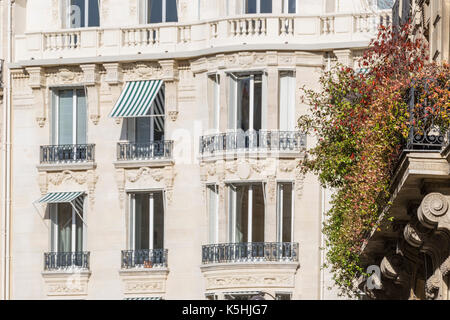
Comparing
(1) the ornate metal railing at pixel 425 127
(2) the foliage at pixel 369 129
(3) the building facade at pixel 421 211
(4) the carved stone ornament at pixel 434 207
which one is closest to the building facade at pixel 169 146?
(3) the building facade at pixel 421 211

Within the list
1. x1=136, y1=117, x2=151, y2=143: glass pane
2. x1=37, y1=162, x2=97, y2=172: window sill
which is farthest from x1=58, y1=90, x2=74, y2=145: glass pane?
x1=136, y1=117, x2=151, y2=143: glass pane

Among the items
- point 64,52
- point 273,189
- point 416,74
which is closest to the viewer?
point 416,74

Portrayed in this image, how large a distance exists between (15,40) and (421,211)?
97.8ft

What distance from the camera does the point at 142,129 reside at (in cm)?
5866

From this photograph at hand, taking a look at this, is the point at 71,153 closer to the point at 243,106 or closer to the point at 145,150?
the point at 145,150

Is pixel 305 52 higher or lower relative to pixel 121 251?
higher

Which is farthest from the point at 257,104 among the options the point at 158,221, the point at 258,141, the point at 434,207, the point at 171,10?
the point at 434,207

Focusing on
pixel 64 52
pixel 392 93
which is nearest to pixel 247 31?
pixel 64 52

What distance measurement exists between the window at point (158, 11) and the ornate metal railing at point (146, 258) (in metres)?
7.67

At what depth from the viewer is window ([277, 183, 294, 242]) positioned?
55.9 metres

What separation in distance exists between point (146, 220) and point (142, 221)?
5.4 inches

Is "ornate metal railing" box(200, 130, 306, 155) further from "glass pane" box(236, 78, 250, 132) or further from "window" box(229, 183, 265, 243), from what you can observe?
"window" box(229, 183, 265, 243)

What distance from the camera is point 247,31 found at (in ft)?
187
